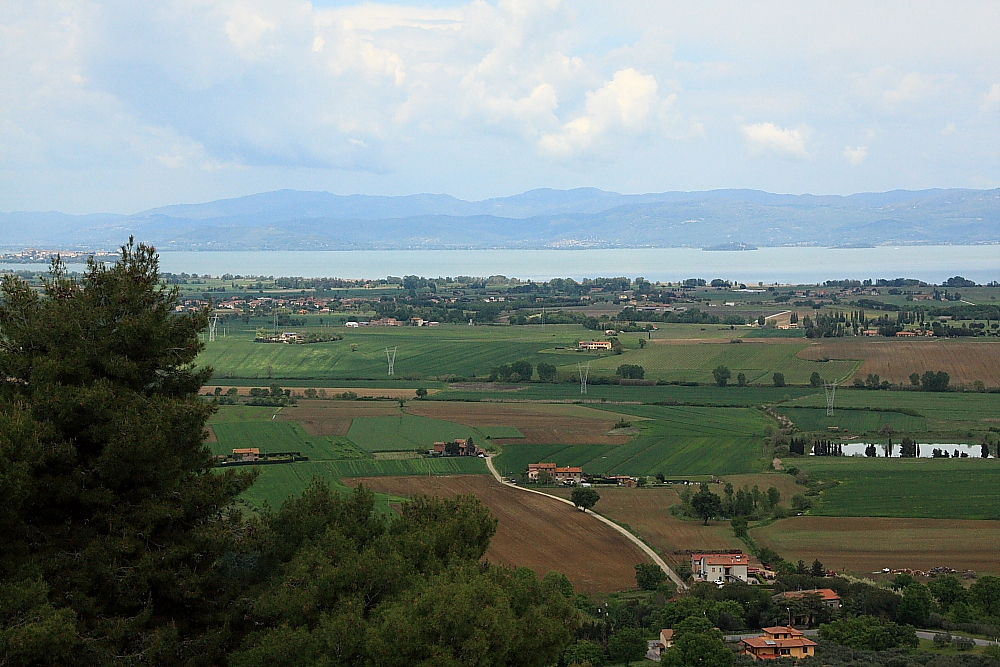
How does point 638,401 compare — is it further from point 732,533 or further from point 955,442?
point 732,533

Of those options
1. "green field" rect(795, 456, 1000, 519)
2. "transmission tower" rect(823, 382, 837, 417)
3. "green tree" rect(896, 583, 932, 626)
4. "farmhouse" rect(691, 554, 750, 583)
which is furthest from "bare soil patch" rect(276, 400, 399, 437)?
"green tree" rect(896, 583, 932, 626)

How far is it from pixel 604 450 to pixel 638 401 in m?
9.55

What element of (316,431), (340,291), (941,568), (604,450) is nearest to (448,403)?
(316,431)

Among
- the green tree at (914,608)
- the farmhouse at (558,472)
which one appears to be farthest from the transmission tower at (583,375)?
the green tree at (914,608)

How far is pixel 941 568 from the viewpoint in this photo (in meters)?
20.5

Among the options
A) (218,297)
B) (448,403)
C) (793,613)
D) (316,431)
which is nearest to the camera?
(793,613)

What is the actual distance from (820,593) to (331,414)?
21.6 m

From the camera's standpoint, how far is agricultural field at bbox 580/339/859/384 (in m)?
45.4

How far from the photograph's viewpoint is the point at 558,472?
28219 mm

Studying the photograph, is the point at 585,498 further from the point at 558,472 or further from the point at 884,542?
the point at 884,542

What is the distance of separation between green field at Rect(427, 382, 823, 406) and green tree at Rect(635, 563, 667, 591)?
20109mm

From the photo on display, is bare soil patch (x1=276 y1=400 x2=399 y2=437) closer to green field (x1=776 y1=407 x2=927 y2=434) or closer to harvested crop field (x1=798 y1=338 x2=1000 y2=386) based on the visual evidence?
green field (x1=776 y1=407 x2=927 y2=434)

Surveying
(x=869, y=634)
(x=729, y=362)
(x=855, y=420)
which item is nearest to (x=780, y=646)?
(x=869, y=634)

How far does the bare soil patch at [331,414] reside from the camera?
33.8 m
